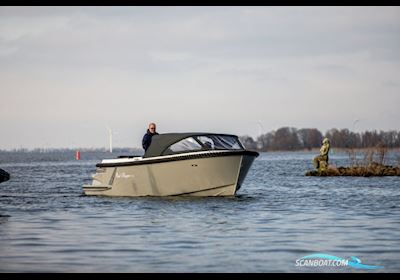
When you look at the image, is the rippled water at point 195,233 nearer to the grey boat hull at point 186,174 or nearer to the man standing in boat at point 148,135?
the grey boat hull at point 186,174

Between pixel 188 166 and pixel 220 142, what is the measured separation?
1617mm

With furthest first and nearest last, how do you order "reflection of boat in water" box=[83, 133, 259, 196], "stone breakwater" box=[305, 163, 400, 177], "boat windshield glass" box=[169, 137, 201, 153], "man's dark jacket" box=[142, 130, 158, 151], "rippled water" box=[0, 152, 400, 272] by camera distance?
"stone breakwater" box=[305, 163, 400, 177] → "man's dark jacket" box=[142, 130, 158, 151] → "boat windshield glass" box=[169, 137, 201, 153] → "reflection of boat in water" box=[83, 133, 259, 196] → "rippled water" box=[0, 152, 400, 272]

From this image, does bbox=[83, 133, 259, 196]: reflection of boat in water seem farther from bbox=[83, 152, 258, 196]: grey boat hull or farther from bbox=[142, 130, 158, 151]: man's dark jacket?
bbox=[142, 130, 158, 151]: man's dark jacket

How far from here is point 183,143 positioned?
26.5m

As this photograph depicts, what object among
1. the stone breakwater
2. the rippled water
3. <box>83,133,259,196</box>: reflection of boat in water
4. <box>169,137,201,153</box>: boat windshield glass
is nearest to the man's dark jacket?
<box>83,133,259,196</box>: reflection of boat in water

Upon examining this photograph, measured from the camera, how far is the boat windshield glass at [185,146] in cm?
2647

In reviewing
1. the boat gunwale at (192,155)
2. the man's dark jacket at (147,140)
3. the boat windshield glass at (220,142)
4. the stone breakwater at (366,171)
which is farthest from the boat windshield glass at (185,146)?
the stone breakwater at (366,171)

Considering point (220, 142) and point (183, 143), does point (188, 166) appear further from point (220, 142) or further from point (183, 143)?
point (220, 142)

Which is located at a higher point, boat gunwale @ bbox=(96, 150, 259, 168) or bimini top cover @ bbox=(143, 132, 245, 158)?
bimini top cover @ bbox=(143, 132, 245, 158)

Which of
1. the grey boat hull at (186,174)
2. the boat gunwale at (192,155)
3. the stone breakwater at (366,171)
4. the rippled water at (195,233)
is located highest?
the boat gunwale at (192,155)

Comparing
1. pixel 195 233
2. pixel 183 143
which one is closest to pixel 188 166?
pixel 183 143

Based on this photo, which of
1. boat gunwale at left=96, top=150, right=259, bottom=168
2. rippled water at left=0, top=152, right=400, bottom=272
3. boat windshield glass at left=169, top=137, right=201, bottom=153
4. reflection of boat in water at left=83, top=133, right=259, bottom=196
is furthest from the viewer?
boat windshield glass at left=169, top=137, right=201, bottom=153

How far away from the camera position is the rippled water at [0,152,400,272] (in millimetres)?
13602

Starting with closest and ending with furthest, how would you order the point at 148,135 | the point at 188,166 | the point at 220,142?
the point at 188,166, the point at 220,142, the point at 148,135
